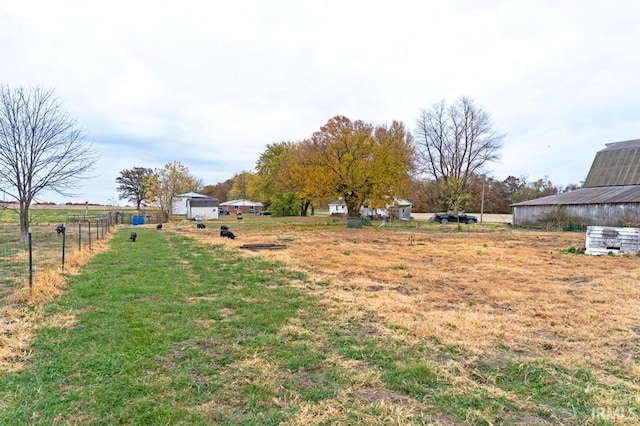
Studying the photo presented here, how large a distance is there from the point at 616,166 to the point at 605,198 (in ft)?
21.2

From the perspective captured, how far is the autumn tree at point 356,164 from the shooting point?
25812 mm

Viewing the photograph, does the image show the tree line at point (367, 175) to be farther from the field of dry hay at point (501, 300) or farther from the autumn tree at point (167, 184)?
the field of dry hay at point (501, 300)

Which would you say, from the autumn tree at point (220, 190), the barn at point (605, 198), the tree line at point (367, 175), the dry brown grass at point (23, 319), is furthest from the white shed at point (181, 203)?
the dry brown grass at point (23, 319)

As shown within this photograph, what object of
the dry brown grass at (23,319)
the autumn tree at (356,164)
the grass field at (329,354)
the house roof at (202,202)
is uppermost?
the autumn tree at (356,164)

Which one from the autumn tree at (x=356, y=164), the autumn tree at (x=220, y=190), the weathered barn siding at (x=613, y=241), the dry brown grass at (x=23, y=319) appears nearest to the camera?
the dry brown grass at (x=23, y=319)

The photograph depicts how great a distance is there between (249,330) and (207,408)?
1.78 metres

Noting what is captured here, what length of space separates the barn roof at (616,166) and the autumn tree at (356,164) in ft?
57.9

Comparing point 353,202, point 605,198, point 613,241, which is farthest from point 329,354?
point 605,198

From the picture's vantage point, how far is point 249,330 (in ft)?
14.8

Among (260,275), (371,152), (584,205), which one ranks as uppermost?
(371,152)

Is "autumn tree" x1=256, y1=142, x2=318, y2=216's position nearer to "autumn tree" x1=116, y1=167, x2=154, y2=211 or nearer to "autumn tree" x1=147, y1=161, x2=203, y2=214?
"autumn tree" x1=147, y1=161, x2=203, y2=214

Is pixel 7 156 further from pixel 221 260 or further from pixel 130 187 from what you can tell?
pixel 130 187

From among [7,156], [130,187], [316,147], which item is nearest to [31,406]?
[7,156]

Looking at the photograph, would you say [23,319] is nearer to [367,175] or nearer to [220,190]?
[367,175]
